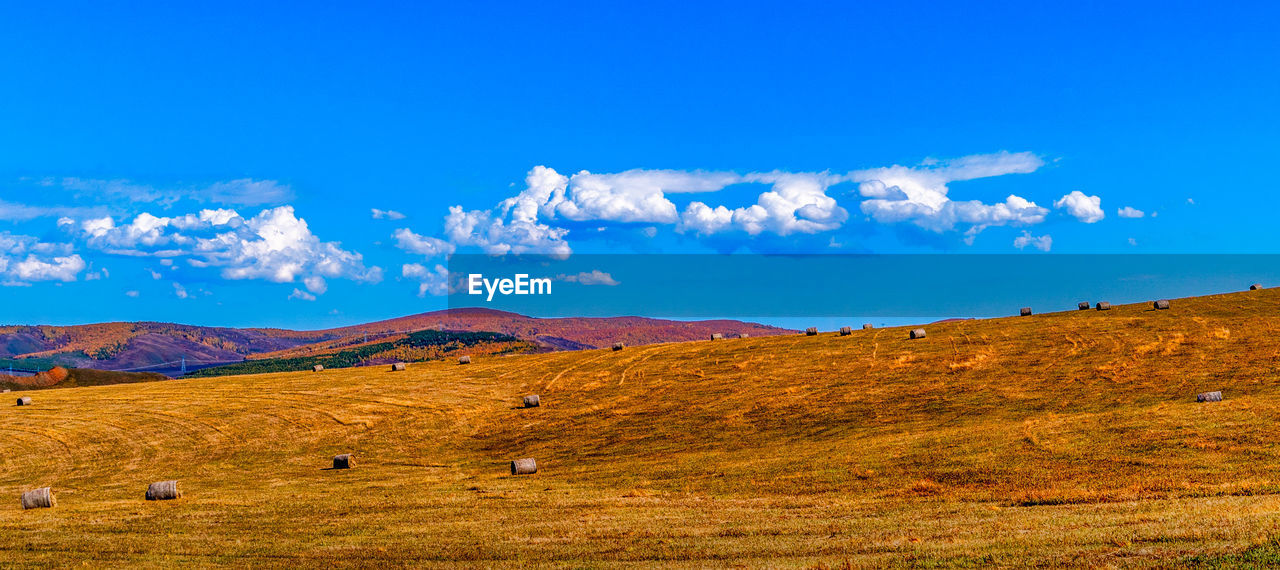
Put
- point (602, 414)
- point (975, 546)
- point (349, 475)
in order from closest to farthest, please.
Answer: point (975, 546) < point (349, 475) < point (602, 414)

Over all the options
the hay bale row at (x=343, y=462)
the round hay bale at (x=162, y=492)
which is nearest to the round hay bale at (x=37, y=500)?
the round hay bale at (x=162, y=492)

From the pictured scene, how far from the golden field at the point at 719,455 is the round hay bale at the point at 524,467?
1.92 ft

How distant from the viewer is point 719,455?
121ft

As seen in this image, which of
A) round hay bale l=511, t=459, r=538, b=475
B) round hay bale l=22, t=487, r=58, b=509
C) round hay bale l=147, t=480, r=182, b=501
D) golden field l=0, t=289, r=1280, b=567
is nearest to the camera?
golden field l=0, t=289, r=1280, b=567

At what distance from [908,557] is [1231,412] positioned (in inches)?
933

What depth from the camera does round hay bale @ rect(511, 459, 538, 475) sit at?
36.1 m

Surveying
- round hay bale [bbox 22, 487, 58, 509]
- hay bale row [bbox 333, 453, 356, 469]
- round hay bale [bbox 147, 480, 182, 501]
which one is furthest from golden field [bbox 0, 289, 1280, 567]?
round hay bale [bbox 22, 487, 58, 509]

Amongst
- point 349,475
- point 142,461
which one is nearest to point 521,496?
point 349,475

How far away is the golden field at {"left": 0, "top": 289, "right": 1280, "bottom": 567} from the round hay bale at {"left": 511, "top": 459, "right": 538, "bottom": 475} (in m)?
0.59

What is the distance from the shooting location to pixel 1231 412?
33.5 meters

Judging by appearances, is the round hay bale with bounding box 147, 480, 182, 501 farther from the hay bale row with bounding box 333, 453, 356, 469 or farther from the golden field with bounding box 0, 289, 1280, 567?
the hay bale row with bounding box 333, 453, 356, 469

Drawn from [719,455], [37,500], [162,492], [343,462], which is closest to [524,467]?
[719,455]

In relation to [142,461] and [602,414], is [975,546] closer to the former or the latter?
[602,414]

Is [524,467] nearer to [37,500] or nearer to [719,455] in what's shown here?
[719,455]
